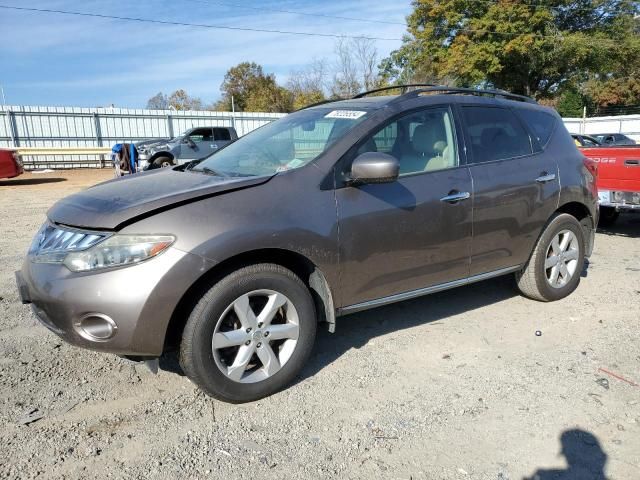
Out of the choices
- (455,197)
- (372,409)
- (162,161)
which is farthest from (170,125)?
(372,409)

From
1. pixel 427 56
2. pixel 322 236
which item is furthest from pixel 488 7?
pixel 322 236

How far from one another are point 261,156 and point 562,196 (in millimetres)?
2626

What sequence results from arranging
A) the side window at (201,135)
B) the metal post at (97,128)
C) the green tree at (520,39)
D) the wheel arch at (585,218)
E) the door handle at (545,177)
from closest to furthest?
the door handle at (545,177)
the wheel arch at (585,218)
the side window at (201,135)
the metal post at (97,128)
the green tree at (520,39)

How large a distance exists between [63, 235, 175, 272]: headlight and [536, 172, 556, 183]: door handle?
3070 millimetres

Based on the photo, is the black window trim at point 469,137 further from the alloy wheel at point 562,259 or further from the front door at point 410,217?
the alloy wheel at point 562,259

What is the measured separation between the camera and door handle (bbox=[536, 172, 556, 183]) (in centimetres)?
419

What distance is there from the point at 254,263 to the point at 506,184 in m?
2.17

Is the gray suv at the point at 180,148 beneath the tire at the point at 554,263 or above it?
above

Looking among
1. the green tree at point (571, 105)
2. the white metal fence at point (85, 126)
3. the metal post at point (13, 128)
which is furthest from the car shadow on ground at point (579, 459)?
the green tree at point (571, 105)

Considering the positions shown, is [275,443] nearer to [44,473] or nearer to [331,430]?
[331,430]

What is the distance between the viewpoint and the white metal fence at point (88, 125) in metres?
22.6

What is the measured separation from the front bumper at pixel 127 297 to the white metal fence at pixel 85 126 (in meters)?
23.1

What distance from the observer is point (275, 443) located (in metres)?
2.61

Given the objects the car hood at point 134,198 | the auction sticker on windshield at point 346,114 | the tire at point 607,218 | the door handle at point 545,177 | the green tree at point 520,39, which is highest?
the green tree at point 520,39
